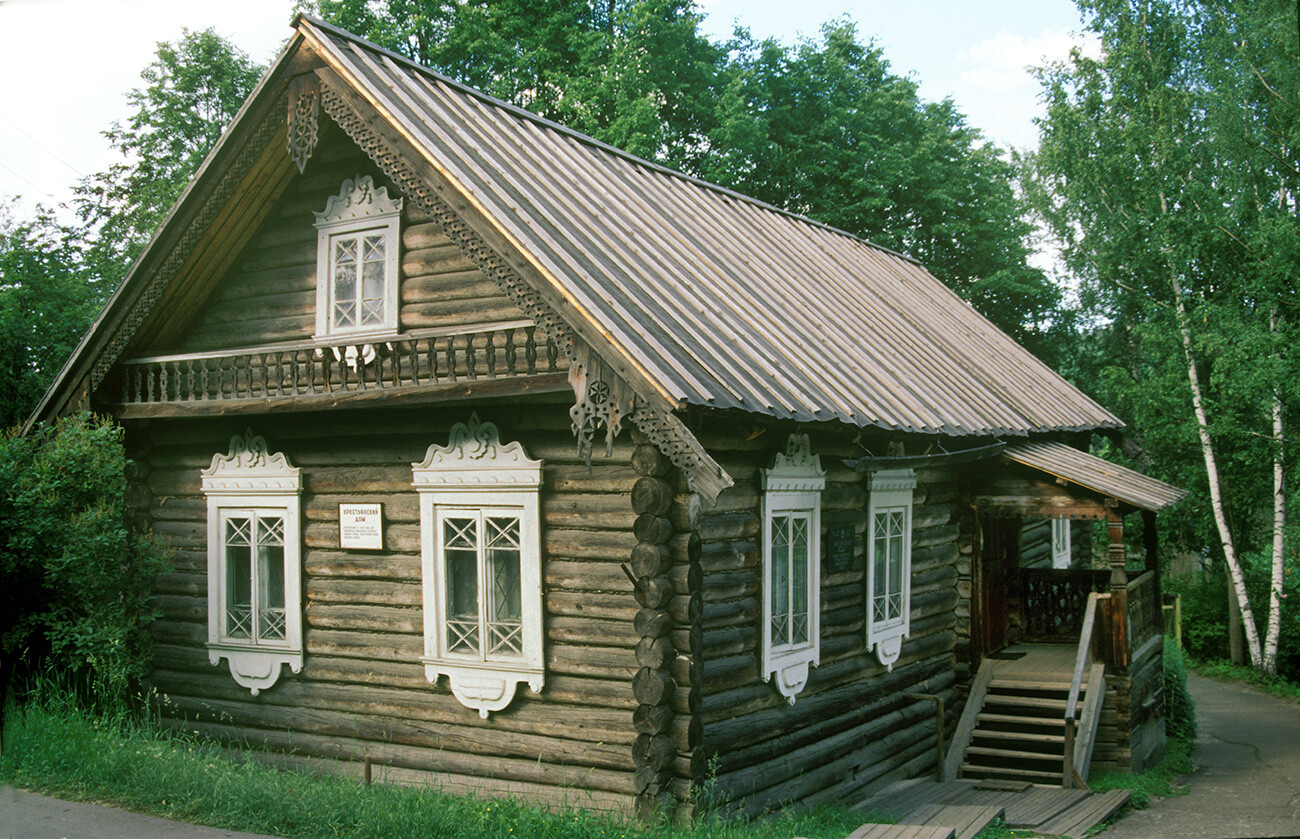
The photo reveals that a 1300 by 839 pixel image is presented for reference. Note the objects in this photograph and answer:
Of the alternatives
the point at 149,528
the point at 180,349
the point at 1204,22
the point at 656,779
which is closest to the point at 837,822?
the point at 656,779

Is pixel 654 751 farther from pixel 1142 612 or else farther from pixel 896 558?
pixel 1142 612

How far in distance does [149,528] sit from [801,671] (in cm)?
748

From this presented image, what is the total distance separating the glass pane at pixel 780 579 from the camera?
1009 centimetres

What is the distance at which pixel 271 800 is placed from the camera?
8.18 m

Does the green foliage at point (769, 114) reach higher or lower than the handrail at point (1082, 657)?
higher

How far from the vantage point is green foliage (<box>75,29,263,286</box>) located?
2919 centimetres

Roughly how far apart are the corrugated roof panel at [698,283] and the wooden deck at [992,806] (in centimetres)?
375

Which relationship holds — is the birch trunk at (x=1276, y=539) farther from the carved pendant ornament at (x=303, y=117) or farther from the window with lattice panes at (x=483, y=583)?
the carved pendant ornament at (x=303, y=117)

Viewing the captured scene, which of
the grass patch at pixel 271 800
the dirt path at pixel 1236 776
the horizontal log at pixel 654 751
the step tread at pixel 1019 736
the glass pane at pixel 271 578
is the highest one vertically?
the glass pane at pixel 271 578

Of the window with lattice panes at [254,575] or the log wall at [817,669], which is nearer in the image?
the log wall at [817,669]

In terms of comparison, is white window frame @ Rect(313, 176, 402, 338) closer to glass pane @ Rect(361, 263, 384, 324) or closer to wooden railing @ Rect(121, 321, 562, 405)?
glass pane @ Rect(361, 263, 384, 324)

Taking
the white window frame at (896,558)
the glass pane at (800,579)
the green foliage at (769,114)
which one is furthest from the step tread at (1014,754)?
the green foliage at (769,114)

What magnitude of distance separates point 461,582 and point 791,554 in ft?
10.4

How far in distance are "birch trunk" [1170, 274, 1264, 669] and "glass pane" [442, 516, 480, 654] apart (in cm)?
1628
